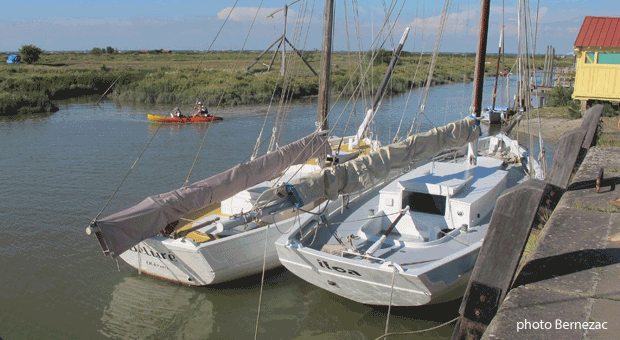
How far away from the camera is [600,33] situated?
22.2 metres

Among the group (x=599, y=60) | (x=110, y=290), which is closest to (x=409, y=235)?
(x=110, y=290)

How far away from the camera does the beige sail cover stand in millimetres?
8500

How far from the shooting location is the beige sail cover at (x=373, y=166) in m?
8.50

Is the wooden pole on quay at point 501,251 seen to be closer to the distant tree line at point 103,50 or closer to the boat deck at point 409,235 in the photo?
the boat deck at point 409,235

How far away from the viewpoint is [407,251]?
9.40 m

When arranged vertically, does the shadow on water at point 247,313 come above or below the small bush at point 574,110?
below

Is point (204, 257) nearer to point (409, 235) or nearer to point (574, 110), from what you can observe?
point (409, 235)

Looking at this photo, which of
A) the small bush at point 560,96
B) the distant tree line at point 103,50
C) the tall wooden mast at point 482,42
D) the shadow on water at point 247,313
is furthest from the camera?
the distant tree line at point 103,50

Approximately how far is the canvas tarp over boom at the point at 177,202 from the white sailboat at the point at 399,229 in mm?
1821

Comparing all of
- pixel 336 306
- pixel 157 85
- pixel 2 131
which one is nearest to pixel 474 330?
pixel 336 306

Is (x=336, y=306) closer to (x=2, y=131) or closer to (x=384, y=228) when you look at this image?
(x=384, y=228)

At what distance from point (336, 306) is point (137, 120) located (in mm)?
29556

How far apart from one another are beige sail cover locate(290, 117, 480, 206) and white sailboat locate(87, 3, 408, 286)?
518mm

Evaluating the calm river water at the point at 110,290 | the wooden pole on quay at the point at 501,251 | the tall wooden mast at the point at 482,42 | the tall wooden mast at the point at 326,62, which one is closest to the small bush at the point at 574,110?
the tall wooden mast at the point at 482,42
